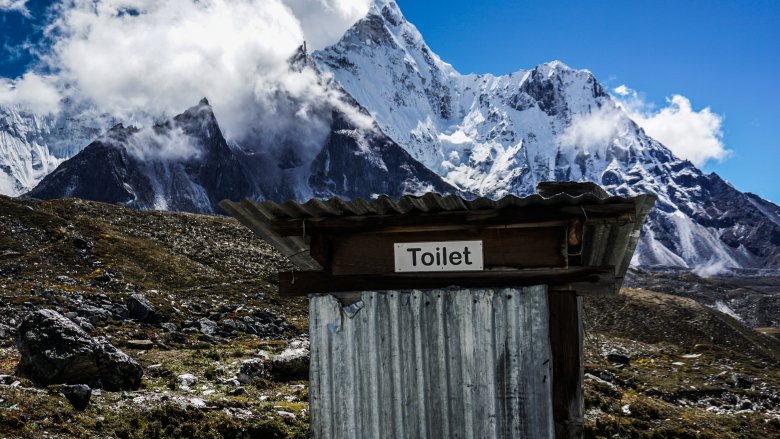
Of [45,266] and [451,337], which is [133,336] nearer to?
[45,266]

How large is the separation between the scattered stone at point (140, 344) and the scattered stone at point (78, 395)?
26.0ft

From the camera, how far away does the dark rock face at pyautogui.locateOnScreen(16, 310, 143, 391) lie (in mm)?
13016

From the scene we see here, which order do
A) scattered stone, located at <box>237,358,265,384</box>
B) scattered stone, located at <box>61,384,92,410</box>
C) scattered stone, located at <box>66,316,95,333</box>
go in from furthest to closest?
1. scattered stone, located at <box>66,316,95,333</box>
2. scattered stone, located at <box>237,358,265,384</box>
3. scattered stone, located at <box>61,384,92,410</box>

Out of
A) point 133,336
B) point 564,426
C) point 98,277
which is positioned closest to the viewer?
point 564,426

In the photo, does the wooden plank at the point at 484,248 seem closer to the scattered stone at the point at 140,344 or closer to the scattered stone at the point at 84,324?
the scattered stone at the point at 140,344

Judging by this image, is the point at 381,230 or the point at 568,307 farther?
the point at 381,230

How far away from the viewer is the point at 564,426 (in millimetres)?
6188

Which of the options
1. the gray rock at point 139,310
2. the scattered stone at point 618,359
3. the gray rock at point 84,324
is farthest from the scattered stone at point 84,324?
the scattered stone at point 618,359

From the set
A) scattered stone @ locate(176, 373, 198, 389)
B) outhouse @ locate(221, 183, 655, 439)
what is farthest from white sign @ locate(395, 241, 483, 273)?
scattered stone @ locate(176, 373, 198, 389)

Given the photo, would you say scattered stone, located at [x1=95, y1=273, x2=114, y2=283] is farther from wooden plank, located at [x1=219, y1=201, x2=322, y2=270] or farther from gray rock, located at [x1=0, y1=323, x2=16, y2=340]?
wooden plank, located at [x1=219, y1=201, x2=322, y2=270]

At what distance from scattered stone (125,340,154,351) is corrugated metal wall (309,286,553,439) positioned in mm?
14547

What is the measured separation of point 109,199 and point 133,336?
15352 cm

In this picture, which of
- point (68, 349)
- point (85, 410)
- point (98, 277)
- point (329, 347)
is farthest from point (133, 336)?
point (329, 347)

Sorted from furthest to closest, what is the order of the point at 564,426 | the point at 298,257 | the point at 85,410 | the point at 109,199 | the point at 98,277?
the point at 109,199, the point at 98,277, the point at 85,410, the point at 298,257, the point at 564,426
